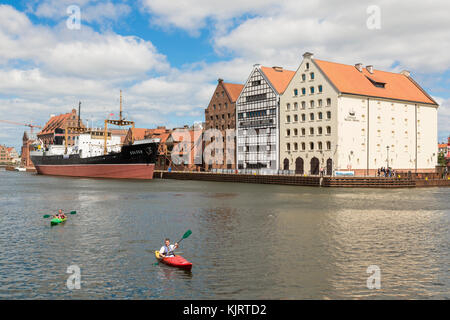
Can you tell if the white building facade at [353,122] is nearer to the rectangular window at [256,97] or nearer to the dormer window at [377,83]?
the dormer window at [377,83]

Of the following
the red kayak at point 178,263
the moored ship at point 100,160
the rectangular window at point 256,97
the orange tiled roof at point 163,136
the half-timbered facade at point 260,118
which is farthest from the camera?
the orange tiled roof at point 163,136

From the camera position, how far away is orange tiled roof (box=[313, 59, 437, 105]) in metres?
80.9

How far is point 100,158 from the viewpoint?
94.5 metres

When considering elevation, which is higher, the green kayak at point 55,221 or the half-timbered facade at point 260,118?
the half-timbered facade at point 260,118

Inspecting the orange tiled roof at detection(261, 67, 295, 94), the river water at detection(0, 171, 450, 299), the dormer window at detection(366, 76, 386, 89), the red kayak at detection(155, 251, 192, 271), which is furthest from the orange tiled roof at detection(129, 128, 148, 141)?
the red kayak at detection(155, 251, 192, 271)

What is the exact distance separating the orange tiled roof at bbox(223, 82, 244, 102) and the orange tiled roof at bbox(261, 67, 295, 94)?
1187cm

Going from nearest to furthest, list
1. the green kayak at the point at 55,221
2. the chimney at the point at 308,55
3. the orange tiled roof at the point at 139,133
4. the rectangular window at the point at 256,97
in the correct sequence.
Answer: the green kayak at the point at 55,221 < the chimney at the point at 308,55 < the rectangular window at the point at 256,97 < the orange tiled roof at the point at 139,133

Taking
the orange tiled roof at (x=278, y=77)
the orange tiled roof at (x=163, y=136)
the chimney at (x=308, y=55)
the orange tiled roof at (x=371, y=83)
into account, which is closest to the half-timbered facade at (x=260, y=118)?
the orange tiled roof at (x=278, y=77)

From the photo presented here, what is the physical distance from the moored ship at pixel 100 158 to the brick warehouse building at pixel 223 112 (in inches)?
746

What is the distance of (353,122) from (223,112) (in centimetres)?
3685

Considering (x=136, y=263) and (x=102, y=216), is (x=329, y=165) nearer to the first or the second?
(x=102, y=216)

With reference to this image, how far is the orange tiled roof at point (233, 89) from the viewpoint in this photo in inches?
4149

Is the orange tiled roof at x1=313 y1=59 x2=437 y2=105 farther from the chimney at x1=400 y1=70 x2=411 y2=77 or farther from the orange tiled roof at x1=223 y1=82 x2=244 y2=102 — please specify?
the orange tiled roof at x1=223 y1=82 x2=244 y2=102
